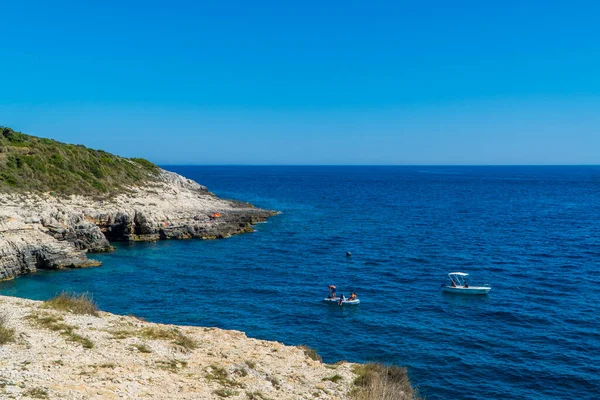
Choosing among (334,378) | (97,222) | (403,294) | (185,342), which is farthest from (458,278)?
(97,222)

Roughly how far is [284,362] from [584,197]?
5428 inches

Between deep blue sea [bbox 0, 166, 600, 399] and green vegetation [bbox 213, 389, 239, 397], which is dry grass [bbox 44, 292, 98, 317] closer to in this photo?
green vegetation [bbox 213, 389, 239, 397]

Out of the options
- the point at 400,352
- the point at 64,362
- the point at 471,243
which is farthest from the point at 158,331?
the point at 471,243

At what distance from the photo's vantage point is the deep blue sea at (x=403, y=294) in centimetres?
2748

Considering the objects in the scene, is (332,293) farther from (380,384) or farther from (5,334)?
(5,334)

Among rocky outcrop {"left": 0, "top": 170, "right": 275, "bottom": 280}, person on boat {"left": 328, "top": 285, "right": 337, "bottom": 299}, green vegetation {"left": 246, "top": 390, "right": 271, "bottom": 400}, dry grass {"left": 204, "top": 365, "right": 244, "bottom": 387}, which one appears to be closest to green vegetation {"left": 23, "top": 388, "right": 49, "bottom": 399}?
dry grass {"left": 204, "top": 365, "right": 244, "bottom": 387}

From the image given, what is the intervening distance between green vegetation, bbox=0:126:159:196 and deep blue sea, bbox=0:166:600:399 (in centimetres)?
1456

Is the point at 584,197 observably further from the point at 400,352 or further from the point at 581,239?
the point at 400,352

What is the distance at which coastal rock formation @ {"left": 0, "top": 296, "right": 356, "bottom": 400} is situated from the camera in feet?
45.6

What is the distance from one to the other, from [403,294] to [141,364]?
28.4 metres

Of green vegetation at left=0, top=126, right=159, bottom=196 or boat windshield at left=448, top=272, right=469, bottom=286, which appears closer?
boat windshield at left=448, top=272, right=469, bottom=286

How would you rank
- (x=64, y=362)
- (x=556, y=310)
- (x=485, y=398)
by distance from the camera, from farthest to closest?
(x=556, y=310)
(x=485, y=398)
(x=64, y=362)

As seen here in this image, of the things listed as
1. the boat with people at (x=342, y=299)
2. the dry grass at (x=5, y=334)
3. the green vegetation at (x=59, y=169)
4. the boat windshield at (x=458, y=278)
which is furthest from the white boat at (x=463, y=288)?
the green vegetation at (x=59, y=169)

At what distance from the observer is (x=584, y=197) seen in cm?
13088
